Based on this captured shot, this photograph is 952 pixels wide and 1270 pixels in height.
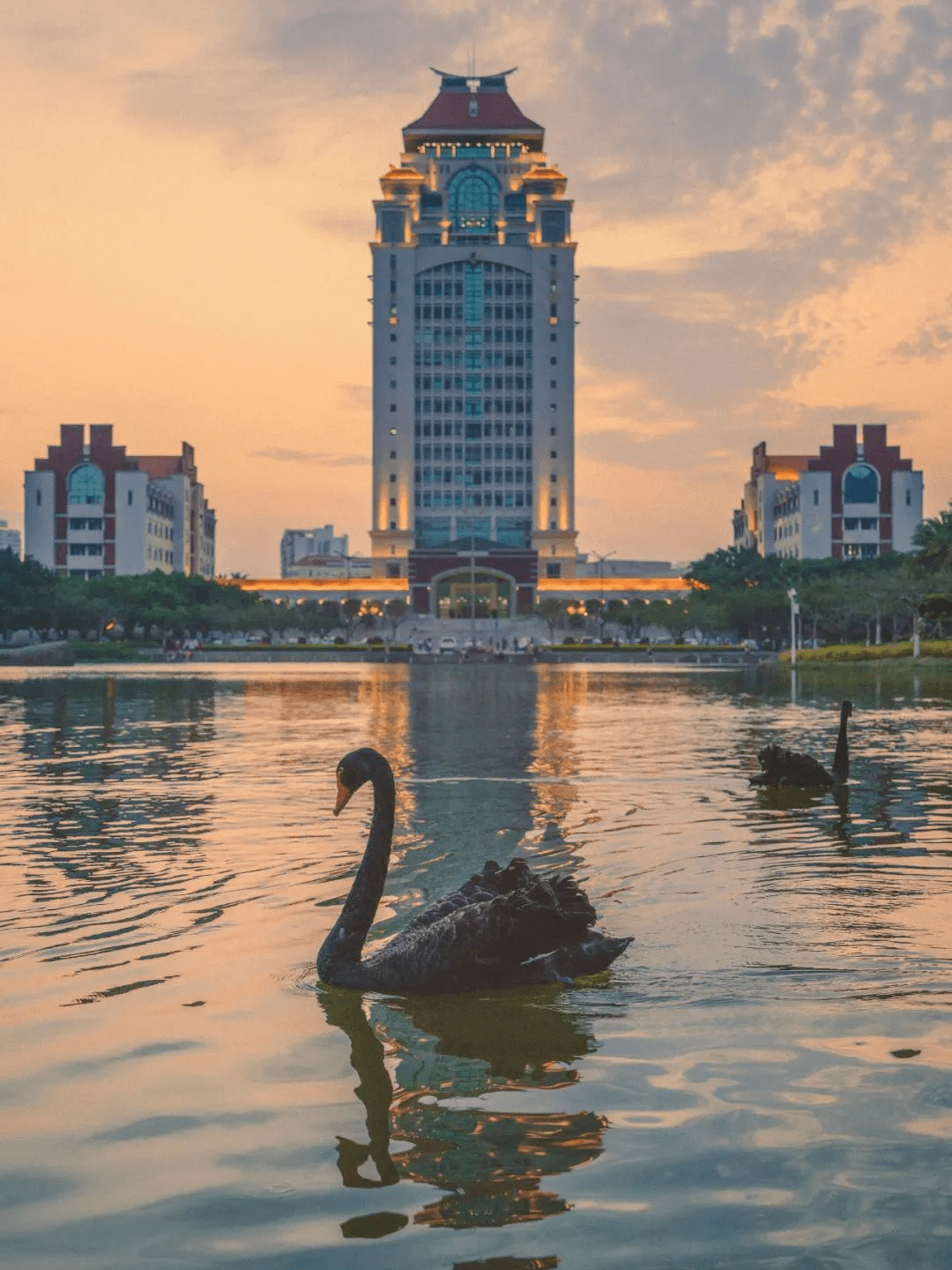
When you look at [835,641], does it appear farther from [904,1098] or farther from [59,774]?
[904,1098]

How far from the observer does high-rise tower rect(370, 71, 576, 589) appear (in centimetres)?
19400

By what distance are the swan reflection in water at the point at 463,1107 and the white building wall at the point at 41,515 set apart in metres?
174

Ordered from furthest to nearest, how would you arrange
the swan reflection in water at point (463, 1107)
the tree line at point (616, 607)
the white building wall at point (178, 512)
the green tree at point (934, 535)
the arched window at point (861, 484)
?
the white building wall at point (178, 512) → the arched window at point (861, 484) → the tree line at point (616, 607) → the green tree at point (934, 535) → the swan reflection in water at point (463, 1107)

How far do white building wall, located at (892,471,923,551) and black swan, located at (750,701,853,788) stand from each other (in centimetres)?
15168

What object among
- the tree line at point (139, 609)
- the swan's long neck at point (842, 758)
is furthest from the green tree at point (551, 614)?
the swan's long neck at point (842, 758)

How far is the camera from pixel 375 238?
197m

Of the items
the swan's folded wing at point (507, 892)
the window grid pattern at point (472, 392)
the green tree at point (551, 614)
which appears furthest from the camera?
the window grid pattern at point (472, 392)

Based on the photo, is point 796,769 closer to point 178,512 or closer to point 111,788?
point 111,788

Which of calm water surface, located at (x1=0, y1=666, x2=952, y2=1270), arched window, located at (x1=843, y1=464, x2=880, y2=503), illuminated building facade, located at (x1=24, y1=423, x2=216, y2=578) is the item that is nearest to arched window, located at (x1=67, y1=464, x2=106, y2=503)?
illuminated building facade, located at (x1=24, y1=423, x2=216, y2=578)

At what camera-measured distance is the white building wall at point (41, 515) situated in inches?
6875

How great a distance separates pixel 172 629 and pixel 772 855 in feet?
394

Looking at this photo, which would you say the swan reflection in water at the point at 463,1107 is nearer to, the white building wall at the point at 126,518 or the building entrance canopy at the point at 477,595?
the building entrance canopy at the point at 477,595

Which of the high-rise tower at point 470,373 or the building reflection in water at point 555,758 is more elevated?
the high-rise tower at point 470,373

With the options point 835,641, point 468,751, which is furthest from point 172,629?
point 468,751
